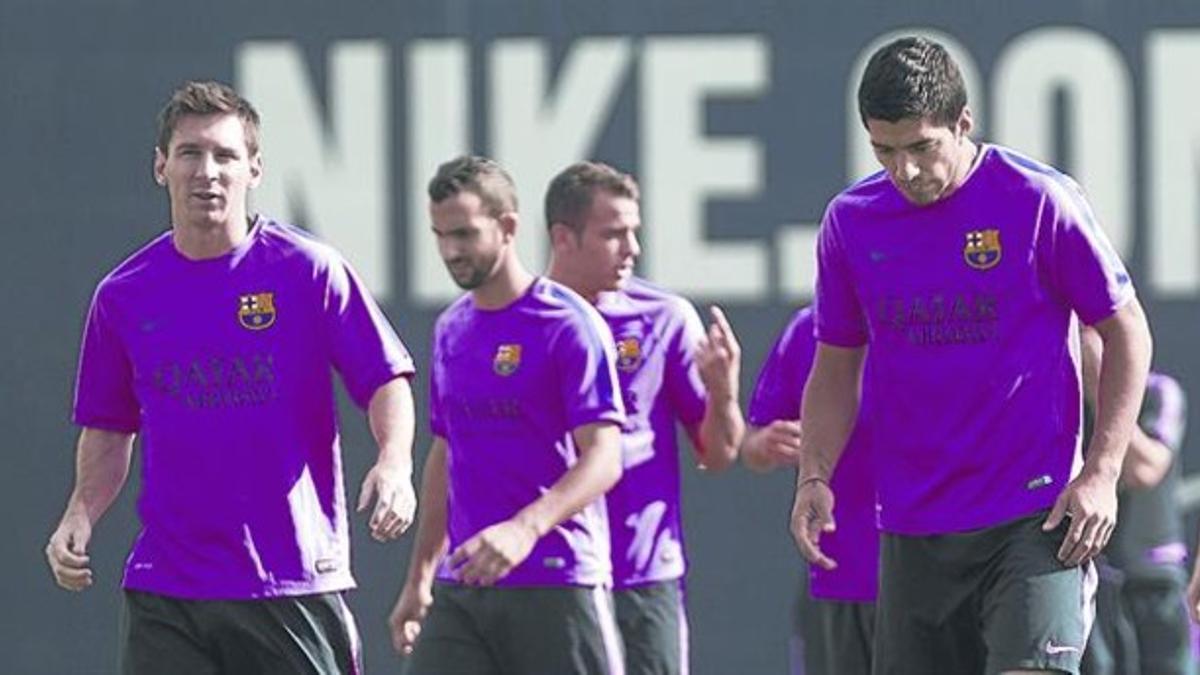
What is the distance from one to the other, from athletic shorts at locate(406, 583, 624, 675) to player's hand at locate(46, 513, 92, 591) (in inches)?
46.0

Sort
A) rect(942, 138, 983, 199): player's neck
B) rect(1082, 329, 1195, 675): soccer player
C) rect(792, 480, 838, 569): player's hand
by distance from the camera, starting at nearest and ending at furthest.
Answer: rect(942, 138, 983, 199): player's neck, rect(792, 480, 838, 569): player's hand, rect(1082, 329, 1195, 675): soccer player

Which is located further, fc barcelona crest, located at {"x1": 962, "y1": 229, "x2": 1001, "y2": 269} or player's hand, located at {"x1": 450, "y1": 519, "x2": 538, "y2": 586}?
player's hand, located at {"x1": 450, "y1": 519, "x2": 538, "y2": 586}

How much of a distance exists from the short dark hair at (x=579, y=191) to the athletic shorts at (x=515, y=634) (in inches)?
58.4

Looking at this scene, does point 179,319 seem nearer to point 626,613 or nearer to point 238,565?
point 238,565

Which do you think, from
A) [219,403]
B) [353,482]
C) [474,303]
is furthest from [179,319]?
[353,482]

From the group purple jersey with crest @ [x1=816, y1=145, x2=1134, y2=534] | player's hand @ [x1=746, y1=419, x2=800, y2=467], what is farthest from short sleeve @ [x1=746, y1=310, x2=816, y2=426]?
purple jersey with crest @ [x1=816, y1=145, x2=1134, y2=534]

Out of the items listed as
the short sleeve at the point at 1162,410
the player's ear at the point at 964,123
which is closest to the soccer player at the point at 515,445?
the player's ear at the point at 964,123

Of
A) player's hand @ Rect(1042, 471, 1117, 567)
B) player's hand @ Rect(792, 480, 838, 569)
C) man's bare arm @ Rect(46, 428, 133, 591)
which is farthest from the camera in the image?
man's bare arm @ Rect(46, 428, 133, 591)

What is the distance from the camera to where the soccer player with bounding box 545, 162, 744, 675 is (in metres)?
8.40

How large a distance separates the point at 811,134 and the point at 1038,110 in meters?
0.73

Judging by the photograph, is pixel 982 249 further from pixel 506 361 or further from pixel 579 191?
pixel 579 191

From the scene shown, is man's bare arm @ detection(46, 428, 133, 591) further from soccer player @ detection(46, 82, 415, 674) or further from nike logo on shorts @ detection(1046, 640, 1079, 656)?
nike logo on shorts @ detection(1046, 640, 1079, 656)

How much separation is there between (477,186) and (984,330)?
194cm

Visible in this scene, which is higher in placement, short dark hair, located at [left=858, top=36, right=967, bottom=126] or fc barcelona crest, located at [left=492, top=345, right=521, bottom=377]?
short dark hair, located at [left=858, top=36, right=967, bottom=126]
